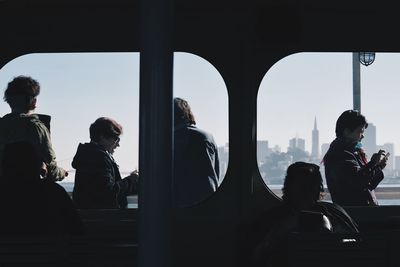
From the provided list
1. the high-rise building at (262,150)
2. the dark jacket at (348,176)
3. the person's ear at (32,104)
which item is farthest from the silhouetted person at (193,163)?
the person's ear at (32,104)

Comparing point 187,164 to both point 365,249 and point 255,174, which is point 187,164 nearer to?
point 255,174

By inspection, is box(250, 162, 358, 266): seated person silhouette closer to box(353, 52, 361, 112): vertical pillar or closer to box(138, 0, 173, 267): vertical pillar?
box(353, 52, 361, 112): vertical pillar

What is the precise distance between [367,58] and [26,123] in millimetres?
1858

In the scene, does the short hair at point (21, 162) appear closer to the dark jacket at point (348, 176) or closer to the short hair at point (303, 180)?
the short hair at point (303, 180)

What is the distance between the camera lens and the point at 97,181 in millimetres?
4297

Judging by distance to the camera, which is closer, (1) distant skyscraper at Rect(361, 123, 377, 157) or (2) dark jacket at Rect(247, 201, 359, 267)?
(2) dark jacket at Rect(247, 201, 359, 267)

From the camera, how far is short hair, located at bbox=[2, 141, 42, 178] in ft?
10.4

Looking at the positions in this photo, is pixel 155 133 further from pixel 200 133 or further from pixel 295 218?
pixel 200 133

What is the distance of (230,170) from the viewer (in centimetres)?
427

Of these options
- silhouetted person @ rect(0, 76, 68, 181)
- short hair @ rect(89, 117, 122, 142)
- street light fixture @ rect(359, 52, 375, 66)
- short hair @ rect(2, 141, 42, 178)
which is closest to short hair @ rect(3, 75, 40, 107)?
silhouetted person @ rect(0, 76, 68, 181)

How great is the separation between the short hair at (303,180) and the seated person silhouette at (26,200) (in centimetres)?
94

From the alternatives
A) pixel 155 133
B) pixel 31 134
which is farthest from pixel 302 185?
pixel 31 134

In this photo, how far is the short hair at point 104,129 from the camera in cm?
423

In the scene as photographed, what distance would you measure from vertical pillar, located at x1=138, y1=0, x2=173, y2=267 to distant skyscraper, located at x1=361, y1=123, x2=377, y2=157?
256 cm
